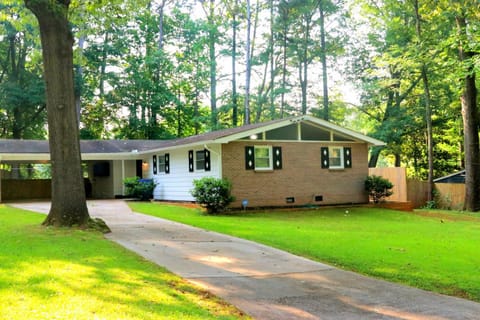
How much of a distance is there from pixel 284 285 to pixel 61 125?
21.8 feet

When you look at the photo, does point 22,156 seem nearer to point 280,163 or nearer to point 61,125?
point 280,163

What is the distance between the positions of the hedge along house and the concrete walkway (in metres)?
8.48

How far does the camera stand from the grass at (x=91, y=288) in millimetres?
4227

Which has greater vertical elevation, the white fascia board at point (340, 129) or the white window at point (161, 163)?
the white fascia board at point (340, 129)

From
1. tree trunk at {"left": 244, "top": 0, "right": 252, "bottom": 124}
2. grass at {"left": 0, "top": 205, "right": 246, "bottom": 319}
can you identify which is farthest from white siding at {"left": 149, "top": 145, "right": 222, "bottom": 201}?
grass at {"left": 0, "top": 205, "right": 246, "bottom": 319}

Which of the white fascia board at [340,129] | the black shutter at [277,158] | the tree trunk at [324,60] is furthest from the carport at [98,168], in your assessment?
the tree trunk at [324,60]

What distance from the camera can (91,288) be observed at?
4988 mm

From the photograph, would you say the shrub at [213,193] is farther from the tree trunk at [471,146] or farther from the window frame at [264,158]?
the tree trunk at [471,146]

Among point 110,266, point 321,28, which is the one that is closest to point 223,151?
point 110,266

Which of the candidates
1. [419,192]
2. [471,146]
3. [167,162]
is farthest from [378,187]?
[167,162]

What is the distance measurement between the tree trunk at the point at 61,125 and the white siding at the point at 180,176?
25.7 ft

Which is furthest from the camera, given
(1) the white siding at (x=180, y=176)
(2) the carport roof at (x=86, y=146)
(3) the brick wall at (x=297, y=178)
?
(2) the carport roof at (x=86, y=146)

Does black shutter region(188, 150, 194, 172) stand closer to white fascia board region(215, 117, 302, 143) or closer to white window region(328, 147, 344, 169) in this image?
white fascia board region(215, 117, 302, 143)

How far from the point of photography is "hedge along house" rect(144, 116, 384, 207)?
57.8ft
